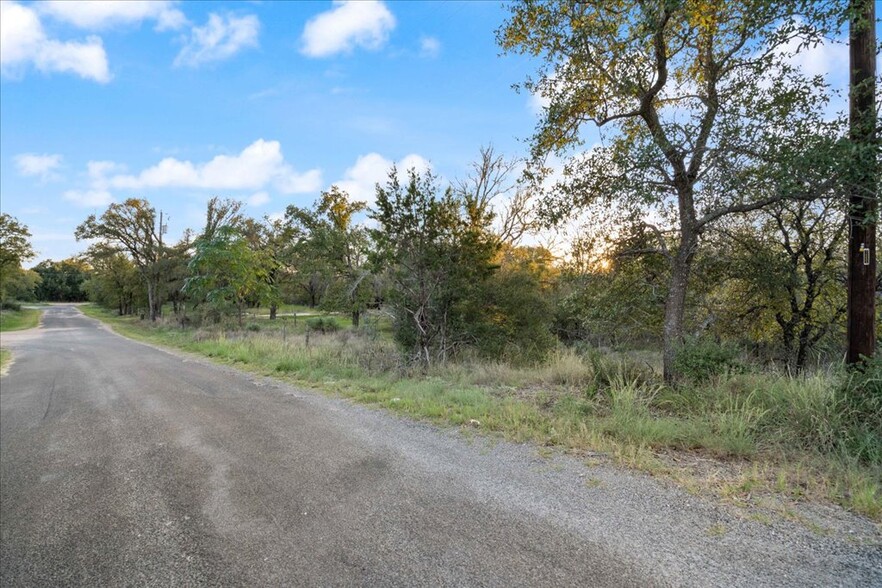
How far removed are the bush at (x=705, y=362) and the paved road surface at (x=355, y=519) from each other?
3.23m

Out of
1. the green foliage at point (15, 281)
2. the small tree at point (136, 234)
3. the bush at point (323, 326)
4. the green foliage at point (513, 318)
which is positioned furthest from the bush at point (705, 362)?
the green foliage at point (15, 281)

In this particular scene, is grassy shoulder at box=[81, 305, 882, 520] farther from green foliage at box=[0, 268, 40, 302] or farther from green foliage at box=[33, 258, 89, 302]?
green foliage at box=[33, 258, 89, 302]

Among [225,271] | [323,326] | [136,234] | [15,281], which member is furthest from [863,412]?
[15,281]

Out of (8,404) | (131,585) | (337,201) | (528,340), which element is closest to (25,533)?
(131,585)

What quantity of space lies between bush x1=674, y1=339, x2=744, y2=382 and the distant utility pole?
4.60 feet

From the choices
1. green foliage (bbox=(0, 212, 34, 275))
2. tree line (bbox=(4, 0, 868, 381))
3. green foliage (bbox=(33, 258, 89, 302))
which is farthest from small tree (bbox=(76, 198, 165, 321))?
green foliage (bbox=(33, 258, 89, 302))

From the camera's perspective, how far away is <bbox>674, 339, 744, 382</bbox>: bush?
6055mm

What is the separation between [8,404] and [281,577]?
8.19m

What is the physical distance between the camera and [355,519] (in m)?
3.04

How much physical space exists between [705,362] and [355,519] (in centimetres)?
545

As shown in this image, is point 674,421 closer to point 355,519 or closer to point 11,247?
point 355,519

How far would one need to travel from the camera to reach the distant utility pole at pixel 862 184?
4451 millimetres

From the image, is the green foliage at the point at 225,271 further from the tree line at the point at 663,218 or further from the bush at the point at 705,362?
the bush at the point at 705,362

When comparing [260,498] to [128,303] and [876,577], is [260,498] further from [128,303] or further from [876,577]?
[128,303]
